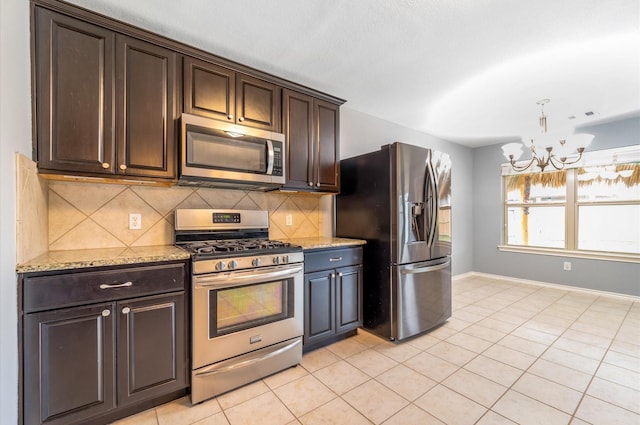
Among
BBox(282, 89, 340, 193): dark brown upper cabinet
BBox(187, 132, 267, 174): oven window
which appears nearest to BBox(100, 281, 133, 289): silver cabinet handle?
BBox(187, 132, 267, 174): oven window

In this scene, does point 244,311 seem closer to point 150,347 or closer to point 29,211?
point 150,347

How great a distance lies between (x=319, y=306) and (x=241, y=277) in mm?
812

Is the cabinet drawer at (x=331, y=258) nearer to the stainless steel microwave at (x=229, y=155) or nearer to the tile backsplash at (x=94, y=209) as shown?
the stainless steel microwave at (x=229, y=155)

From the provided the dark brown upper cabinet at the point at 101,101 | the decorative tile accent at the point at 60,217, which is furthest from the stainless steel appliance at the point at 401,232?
the decorative tile accent at the point at 60,217

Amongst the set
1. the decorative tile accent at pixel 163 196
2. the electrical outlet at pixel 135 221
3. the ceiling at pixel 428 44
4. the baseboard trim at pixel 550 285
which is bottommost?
the baseboard trim at pixel 550 285

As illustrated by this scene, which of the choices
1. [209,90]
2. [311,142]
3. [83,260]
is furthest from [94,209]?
[311,142]

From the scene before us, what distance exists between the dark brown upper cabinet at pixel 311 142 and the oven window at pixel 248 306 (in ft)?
3.06

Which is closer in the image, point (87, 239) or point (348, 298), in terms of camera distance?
point (87, 239)

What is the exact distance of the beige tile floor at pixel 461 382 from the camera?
5.36 ft

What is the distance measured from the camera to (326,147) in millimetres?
2781

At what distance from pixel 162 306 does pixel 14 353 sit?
0.61m

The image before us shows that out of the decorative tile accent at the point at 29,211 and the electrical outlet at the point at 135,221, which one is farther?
the electrical outlet at the point at 135,221

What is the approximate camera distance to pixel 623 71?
2443 millimetres

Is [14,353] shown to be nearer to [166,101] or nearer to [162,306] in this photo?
[162,306]
